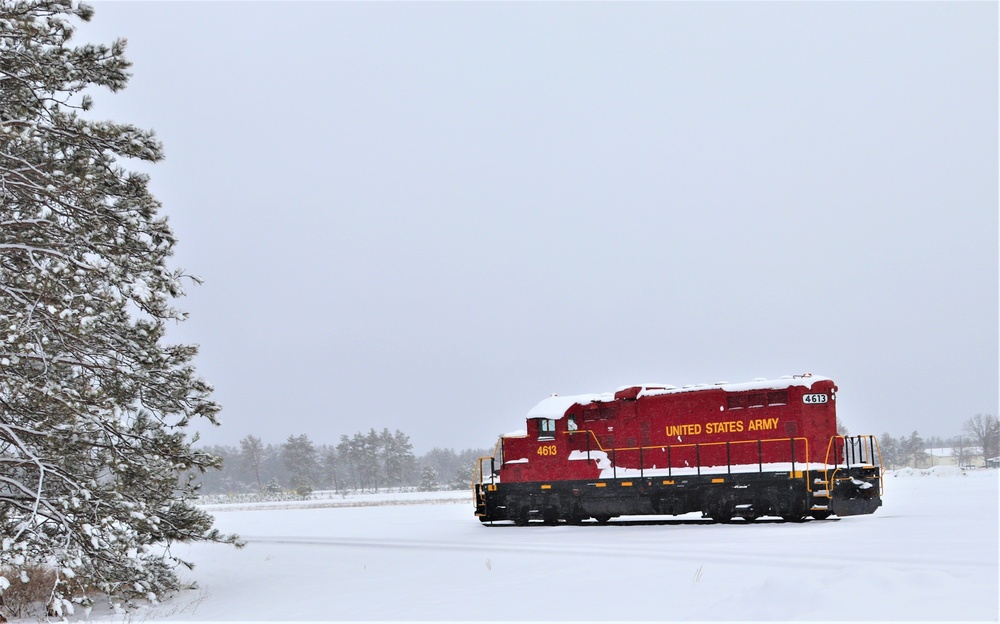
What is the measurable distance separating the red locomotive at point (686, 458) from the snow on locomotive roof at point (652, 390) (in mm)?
33

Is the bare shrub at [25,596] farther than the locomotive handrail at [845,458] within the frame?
No

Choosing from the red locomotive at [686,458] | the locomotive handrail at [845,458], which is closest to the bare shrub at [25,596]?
the red locomotive at [686,458]

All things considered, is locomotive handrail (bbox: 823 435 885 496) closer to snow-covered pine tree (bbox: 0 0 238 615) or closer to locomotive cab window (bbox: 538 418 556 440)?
locomotive cab window (bbox: 538 418 556 440)

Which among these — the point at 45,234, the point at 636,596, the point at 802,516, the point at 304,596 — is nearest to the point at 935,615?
the point at 636,596

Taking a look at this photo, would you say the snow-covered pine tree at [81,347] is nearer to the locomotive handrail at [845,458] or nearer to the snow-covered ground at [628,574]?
the snow-covered ground at [628,574]

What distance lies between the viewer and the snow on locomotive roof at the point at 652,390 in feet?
80.9

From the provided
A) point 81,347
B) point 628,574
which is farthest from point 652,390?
point 81,347

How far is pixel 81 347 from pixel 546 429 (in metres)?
16.0

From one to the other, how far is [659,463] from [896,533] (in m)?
8.14

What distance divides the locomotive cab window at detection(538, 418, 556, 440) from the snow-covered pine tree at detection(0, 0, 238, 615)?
13653 millimetres

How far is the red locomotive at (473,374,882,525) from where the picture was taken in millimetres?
Result: 23438

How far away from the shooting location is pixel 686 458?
25453mm

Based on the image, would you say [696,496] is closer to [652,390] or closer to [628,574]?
[652,390]

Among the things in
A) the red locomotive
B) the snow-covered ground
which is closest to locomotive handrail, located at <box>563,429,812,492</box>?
the red locomotive
